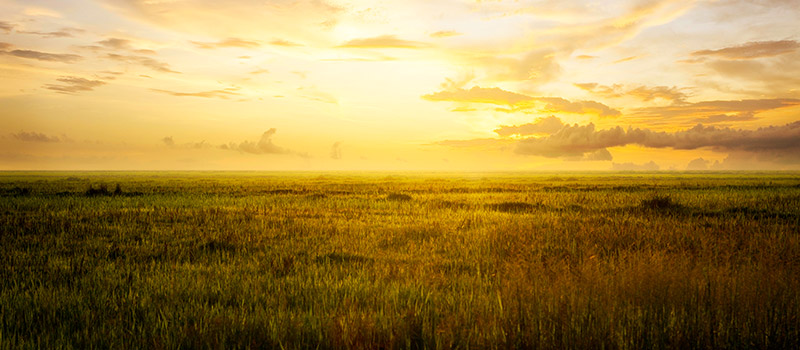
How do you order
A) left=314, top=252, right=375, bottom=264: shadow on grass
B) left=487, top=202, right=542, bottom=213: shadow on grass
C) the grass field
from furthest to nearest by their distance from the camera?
left=487, top=202, right=542, bottom=213: shadow on grass
left=314, top=252, right=375, bottom=264: shadow on grass
the grass field

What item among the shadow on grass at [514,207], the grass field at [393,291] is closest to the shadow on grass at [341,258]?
the grass field at [393,291]

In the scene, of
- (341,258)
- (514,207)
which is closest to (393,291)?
Result: (341,258)

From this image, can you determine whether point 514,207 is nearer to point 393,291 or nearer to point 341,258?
point 341,258

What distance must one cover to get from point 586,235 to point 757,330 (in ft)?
24.4

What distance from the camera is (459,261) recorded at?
8.88m

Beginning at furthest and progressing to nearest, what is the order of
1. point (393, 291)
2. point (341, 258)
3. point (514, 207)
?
point (514, 207) < point (341, 258) < point (393, 291)

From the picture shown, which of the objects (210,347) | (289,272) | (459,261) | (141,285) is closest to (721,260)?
(459,261)

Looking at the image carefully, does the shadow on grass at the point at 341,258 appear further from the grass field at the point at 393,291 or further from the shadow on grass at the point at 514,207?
the shadow on grass at the point at 514,207

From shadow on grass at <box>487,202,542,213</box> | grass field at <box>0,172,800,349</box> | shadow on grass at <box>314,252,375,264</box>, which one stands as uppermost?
grass field at <box>0,172,800,349</box>

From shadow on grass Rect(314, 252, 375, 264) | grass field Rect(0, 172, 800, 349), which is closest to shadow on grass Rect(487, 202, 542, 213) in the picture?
grass field Rect(0, 172, 800, 349)

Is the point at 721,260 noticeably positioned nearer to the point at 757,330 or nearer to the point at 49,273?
the point at 757,330

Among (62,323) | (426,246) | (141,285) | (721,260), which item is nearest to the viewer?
(62,323)

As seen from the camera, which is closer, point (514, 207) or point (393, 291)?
point (393, 291)

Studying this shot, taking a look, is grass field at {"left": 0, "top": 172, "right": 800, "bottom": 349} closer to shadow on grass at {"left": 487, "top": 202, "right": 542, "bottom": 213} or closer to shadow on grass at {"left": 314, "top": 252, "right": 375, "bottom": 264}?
shadow on grass at {"left": 314, "top": 252, "right": 375, "bottom": 264}
